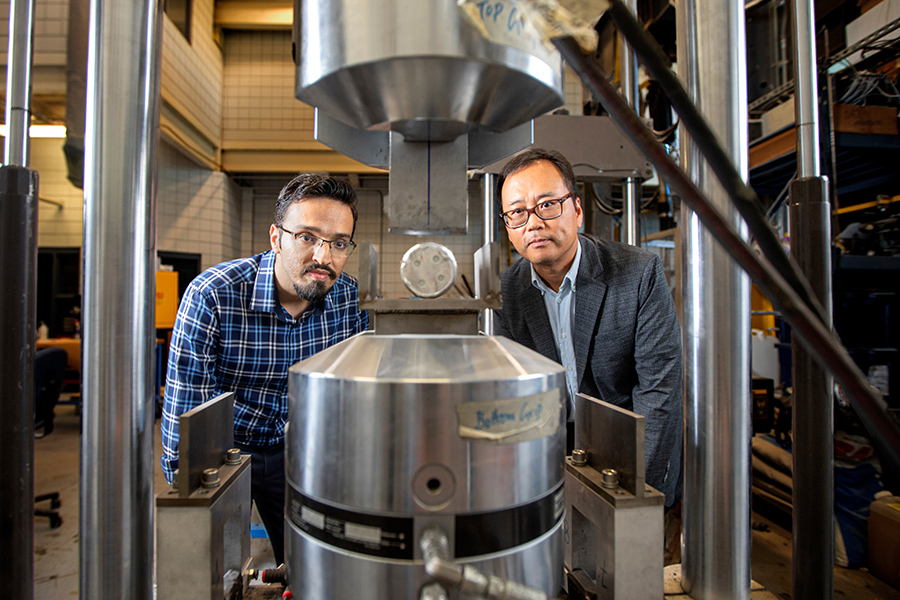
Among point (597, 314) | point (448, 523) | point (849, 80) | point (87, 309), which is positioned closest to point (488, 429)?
point (448, 523)

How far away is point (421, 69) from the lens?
411mm

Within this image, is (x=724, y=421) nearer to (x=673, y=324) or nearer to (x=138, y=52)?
(x=673, y=324)

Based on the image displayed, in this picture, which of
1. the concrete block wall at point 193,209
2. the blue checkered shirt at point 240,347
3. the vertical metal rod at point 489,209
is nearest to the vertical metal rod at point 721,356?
the vertical metal rod at point 489,209

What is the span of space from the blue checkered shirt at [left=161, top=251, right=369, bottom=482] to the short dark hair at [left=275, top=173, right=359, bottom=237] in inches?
6.9

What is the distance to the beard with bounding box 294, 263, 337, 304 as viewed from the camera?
125cm

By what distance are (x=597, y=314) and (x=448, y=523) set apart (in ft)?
2.63

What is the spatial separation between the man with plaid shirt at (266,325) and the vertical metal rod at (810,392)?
0.91m

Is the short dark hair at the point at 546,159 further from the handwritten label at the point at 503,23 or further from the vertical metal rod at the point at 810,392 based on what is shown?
the handwritten label at the point at 503,23

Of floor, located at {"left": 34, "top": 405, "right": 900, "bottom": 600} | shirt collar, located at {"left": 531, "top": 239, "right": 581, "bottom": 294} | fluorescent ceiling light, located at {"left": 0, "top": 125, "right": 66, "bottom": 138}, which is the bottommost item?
floor, located at {"left": 34, "top": 405, "right": 900, "bottom": 600}

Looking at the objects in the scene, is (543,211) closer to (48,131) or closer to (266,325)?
(266,325)

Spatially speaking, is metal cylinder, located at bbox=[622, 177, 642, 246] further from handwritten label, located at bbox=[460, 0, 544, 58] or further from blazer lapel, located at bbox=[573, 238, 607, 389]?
handwritten label, located at bbox=[460, 0, 544, 58]

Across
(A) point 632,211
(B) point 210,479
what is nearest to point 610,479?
(B) point 210,479

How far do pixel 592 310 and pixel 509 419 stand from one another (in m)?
0.76

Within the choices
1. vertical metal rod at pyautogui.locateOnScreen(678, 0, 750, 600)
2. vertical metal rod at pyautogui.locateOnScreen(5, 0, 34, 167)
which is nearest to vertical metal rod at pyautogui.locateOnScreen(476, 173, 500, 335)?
vertical metal rod at pyautogui.locateOnScreen(678, 0, 750, 600)
